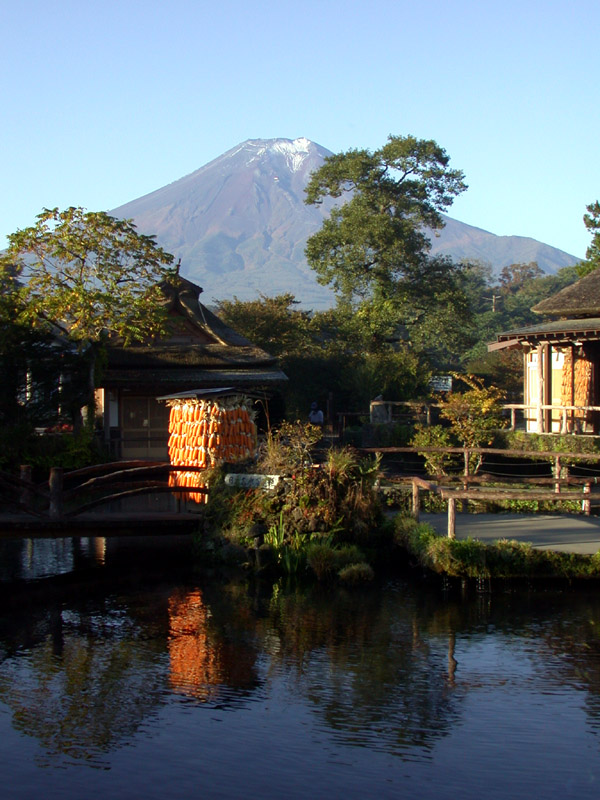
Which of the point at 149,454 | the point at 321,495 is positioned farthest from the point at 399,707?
the point at 149,454

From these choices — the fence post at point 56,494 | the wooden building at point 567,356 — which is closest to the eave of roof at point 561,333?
the wooden building at point 567,356

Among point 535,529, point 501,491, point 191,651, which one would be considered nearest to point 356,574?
point 535,529

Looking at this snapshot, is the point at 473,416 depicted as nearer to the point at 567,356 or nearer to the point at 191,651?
the point at 567,356

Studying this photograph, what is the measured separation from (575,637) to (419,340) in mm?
34489

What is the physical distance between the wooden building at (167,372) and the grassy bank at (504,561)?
16318 mm

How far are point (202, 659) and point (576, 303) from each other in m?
20.0

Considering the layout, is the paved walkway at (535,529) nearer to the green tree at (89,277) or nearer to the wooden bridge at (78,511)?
the wooden bridge at (78,511)

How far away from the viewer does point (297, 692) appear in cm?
1012

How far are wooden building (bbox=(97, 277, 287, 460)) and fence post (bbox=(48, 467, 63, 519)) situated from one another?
1262cm

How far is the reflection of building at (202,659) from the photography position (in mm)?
10328

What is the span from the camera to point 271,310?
143 feet

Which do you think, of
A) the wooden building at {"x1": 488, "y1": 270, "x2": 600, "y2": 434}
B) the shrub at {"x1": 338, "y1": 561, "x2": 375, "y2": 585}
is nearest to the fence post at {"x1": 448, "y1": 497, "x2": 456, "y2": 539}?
the shrub at {"x1": 338, "y1": 561, "x2": 375, "y2": 585}

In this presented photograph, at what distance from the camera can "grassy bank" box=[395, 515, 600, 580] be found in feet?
46.0

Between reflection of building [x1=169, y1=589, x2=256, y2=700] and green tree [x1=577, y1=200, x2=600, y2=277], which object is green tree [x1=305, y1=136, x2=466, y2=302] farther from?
reflection of building [x1=169, y1=589, x2=256, y2=700]
